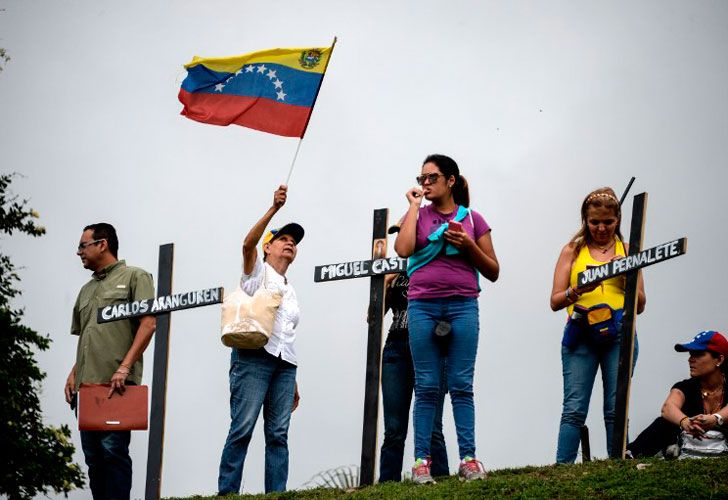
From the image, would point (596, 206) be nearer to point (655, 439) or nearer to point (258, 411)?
point (655, 439)

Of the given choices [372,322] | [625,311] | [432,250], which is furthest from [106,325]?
[625,311]

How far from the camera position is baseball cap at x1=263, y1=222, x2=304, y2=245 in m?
13.1

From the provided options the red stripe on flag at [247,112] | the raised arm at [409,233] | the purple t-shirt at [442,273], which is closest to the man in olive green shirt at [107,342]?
the red stripe on flag at [247,112]

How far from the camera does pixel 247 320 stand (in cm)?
1232

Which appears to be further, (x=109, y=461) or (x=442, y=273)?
(x=109, y=461)

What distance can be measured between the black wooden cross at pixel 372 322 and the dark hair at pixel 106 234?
236 centimetres

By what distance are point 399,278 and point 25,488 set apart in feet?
13.2

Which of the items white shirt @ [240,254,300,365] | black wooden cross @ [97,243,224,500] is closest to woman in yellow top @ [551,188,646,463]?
white shirt @ [240,254,300,365]

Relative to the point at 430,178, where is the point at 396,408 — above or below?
below

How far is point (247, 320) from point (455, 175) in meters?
2.18

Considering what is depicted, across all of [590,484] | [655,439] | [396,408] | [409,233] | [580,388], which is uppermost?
[409,233]

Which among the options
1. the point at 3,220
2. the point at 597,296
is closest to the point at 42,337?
the point at 3,220

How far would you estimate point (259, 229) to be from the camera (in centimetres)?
1206

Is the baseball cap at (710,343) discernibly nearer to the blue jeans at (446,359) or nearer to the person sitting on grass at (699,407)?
the person sitting on grass at (699,407)
